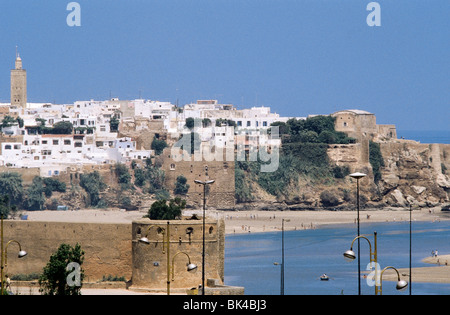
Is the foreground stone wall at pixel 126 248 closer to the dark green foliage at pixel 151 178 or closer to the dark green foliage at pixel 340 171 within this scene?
the dark green foliage at pixel 151 178

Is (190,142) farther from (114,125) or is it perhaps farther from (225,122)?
(225,122)

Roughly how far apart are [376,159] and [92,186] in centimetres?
1979

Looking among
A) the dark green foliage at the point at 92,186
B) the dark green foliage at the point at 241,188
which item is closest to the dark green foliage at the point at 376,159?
the dark green foliage at the point at 241,188

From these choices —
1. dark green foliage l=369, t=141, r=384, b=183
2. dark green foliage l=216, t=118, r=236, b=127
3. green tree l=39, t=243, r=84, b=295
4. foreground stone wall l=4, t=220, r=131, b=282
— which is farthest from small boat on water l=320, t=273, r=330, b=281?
dark green foliage l=216, t=118, r=236, b=127

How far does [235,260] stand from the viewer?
46.0 m

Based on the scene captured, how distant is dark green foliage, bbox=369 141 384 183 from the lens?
7572 cm

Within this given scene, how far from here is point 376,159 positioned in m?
76.5

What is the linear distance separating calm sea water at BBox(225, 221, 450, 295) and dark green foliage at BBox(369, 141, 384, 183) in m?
9.79

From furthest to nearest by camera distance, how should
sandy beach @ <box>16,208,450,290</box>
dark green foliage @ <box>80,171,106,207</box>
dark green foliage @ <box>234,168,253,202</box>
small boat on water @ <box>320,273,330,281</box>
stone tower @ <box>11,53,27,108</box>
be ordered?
stone tower @ <box>11,53,27,108</box> < dark green foliage @ <box>234,168,253,202</box> < dark green foliage @ <box>80,171,106,207</box> < sandy beach @ <box>16,208,450,290</box> < small boat on water @ <box>320,273,330,281</box>

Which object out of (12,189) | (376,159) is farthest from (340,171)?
(12,189)

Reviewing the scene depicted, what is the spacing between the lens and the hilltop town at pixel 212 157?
6619cm

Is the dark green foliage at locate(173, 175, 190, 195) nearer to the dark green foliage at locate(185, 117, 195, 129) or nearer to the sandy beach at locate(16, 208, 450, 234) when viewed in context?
the sandy beach at locate(16, 208, 450, 234)

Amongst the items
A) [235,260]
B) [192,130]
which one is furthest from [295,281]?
[192,130]

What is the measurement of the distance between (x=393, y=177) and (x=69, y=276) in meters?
54.3
